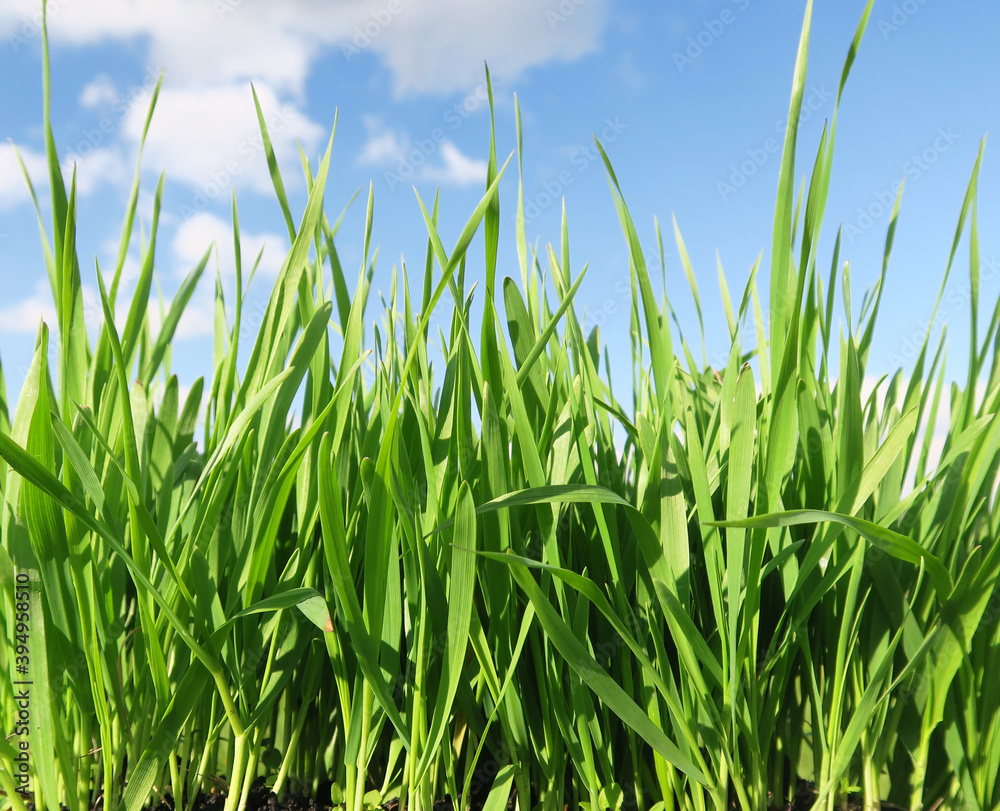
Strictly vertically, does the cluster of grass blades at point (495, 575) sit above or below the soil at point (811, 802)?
above

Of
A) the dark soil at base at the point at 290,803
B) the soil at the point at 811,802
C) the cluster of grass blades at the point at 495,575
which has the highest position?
the cluster of grass blades at the point at 495,575

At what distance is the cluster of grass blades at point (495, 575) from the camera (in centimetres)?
60

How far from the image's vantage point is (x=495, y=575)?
0.65 meters

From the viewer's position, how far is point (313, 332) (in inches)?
25.2

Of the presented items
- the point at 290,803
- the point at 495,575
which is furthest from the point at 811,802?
the point at 290,803

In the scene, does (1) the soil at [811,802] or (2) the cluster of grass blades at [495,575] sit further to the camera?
(1) the soil at [811,802]

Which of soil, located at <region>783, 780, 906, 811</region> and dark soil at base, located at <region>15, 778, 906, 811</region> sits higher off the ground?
dark soil at base, located at <region>15, 778, 906, 811</region>

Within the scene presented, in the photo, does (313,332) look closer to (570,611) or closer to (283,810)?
(570,611)

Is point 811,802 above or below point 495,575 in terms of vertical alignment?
below

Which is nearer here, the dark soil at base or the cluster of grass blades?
the cluster of grass blades

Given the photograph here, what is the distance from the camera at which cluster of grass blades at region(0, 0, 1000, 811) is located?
0.60 metres

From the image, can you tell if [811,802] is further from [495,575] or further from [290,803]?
[290,803]

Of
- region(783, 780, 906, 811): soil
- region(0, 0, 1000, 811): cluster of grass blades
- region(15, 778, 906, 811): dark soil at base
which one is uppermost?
region(0, 0, 1000, 811): cluster of grass blades

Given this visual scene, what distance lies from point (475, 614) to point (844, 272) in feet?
2.17
